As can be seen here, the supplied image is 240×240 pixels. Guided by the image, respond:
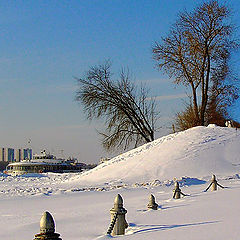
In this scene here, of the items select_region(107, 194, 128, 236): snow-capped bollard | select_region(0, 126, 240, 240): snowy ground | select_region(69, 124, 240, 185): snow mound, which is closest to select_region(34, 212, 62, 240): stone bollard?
select_region(0, 126, 240, 240): snowy ground

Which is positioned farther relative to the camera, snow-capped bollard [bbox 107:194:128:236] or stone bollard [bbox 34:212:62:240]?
snow-capped bollard [bbox 107:194:128:236]

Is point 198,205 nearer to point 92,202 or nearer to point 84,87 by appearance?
point 92,202

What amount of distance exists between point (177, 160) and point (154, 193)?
4960 millimetres

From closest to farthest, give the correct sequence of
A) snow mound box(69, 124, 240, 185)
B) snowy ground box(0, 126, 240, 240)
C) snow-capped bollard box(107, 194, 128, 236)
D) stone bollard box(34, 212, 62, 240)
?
1. stone bollard box(34, 212, 62, 240)
2. snow-capped bollard box(107, 194, 128, 236)
3. snowy ground box(0, 126, 240, 240)
4. snow mound box(69, 124, 240, 185)

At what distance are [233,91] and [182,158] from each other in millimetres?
12697

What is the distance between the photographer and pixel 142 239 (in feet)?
20.8

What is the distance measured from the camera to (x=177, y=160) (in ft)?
64.1

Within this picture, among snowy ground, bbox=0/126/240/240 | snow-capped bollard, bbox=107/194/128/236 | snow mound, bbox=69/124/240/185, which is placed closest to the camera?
snow-capped bollard, bbox=107/194/128/236

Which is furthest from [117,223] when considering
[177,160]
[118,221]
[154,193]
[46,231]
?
[177,160]

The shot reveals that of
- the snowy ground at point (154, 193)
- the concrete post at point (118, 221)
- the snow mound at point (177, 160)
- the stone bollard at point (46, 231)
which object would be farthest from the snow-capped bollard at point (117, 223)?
the snow mound at point (177, 160)

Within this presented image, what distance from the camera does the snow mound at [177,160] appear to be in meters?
18.6

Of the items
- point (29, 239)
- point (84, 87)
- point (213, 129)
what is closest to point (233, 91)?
point (213, 129)

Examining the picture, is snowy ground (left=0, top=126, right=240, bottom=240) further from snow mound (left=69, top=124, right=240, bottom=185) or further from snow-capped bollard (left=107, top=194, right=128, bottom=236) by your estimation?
snow-capped bollard (left=107, top=194, right=128, bottom=236)

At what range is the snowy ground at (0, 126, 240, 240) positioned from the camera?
24.6 ft
